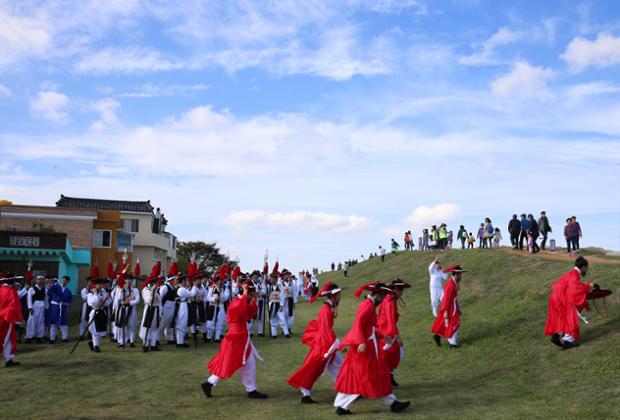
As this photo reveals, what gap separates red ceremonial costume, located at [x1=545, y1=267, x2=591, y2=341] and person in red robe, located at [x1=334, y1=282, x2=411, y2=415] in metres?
4.67

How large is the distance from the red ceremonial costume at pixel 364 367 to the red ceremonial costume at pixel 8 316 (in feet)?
26.0

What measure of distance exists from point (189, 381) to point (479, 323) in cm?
854

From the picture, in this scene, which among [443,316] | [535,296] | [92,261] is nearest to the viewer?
[443,316]

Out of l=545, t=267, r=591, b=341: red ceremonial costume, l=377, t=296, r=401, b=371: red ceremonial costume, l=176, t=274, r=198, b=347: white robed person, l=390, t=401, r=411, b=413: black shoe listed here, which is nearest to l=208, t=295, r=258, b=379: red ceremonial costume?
l=377, t=296, r=401, b=371: red ceremonial costume

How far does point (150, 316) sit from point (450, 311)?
25.5 feet

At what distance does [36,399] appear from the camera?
400 inches

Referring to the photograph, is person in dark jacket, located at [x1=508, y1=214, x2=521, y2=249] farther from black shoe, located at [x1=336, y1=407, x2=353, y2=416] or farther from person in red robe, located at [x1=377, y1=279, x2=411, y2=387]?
black shoe, located at [x1=336, y1=407, x2=353, y2=416]

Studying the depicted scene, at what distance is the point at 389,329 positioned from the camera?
11.0 metres

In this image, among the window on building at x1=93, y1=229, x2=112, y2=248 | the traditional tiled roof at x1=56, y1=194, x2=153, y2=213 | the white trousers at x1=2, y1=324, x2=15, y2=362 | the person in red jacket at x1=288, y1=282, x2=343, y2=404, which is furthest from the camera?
the traditional tiled roof at x1=56, y1=194, x2=153, y2=213

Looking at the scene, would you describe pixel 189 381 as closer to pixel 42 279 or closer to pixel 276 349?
pixel 276 349

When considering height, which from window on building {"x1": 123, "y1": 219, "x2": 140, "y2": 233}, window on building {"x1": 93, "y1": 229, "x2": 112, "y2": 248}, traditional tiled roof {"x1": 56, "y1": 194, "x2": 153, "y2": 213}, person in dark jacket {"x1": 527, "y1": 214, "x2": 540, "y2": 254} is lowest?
person in dark jacket {"x1": 527, "y1": 214, "x2": 540, "y2": 254}

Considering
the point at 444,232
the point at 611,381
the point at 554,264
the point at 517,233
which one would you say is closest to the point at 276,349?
the point at 611,381

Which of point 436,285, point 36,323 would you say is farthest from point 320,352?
point 36,323

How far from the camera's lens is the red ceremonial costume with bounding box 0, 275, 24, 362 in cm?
1285
